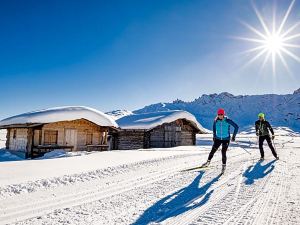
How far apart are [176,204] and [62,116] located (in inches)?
630

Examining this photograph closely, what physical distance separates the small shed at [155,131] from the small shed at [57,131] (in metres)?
3.95

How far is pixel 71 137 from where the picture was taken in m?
21.2

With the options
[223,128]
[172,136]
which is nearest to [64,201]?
[223,128]

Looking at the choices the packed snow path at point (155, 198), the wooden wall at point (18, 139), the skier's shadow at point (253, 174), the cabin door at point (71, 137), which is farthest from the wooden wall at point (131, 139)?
the packed snow path at point (155, 198)

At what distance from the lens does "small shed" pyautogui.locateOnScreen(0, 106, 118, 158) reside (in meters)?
A: 19.2

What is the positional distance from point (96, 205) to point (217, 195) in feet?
7.43

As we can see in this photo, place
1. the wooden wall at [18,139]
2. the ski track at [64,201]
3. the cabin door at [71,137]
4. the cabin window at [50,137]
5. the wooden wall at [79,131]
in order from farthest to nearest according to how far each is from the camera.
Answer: the cabin door at [71,137] → the wooden wall at [18,139] → the wooden wall at [79,131] → the cabin window at [50,137] → the ski track at [64,201]

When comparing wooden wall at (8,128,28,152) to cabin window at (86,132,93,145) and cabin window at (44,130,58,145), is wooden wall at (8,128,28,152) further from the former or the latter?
cabin window at (86,132,93,145)

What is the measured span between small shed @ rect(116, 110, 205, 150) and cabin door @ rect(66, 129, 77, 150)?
638cm

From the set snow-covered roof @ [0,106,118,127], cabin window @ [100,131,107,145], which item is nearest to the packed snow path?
snow-covered roof @ [0,106,118,127]

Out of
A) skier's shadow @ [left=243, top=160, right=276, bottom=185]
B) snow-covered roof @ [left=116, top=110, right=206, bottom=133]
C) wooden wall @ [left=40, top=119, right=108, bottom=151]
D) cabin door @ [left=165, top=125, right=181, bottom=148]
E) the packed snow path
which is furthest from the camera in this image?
cabin door @ [left=165, top=125, right=181, bottom=148]

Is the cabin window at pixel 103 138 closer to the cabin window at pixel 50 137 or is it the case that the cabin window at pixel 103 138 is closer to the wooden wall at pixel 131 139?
the wooden wall at pixel 131 139

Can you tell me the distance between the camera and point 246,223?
151 inches

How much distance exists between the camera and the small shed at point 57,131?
19.2 metres
